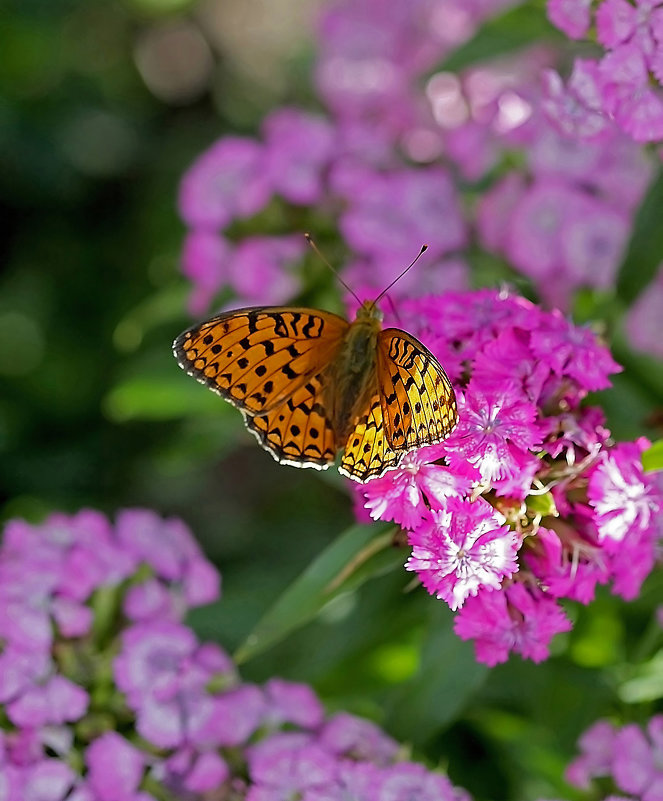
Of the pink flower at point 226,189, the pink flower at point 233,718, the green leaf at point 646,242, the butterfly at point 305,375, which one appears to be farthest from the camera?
the pink flower at point 226,189

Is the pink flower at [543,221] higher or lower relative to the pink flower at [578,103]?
lower

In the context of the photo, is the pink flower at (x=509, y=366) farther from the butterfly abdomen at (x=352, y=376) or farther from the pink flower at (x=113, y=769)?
the pink flower at (x=113, y=769)

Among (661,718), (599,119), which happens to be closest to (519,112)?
(599,119)

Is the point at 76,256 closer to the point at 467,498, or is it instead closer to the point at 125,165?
the point at 125,165

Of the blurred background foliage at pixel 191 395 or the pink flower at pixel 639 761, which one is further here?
the blurred background foliage at pixel 191 395

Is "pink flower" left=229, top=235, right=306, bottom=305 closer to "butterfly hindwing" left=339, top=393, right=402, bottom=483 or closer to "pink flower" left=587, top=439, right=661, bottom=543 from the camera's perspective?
"butterfly hindwing" left=339, top=393, right=402, bottom=483

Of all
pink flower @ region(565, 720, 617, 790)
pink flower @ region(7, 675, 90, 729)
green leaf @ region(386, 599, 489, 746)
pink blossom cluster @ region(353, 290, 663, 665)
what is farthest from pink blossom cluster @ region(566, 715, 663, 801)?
pink flower @ region(7, 675, 90, 729)

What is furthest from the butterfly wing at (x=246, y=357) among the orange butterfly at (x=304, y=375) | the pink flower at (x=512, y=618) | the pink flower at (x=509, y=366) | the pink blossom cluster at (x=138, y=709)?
the pink blossom cluster at (x=138, y=709)
